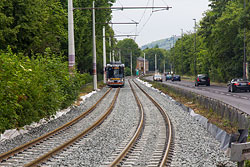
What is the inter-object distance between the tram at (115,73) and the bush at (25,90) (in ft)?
93.9

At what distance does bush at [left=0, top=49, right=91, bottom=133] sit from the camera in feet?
37.7

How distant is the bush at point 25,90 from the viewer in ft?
37.7

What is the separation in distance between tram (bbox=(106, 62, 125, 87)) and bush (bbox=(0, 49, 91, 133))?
28628 mm

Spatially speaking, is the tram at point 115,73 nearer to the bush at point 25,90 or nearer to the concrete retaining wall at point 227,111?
the concrete retaining wall at point 227,111

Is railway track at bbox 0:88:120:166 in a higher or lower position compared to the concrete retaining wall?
lower

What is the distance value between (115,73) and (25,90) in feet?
116

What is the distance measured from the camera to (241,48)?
47.6m

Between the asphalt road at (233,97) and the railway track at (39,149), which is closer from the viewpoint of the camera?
the railway track at (39,149)

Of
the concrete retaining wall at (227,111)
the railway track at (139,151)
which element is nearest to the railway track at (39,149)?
the railway track at (139,151)

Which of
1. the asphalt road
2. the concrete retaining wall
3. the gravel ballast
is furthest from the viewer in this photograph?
the asphalt road

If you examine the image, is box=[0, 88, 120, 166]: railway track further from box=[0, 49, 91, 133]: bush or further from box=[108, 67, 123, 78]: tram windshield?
box=[108, 67, 123, 78]: tram windshield

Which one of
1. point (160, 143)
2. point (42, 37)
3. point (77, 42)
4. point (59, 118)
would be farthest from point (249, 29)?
point (160, 143)

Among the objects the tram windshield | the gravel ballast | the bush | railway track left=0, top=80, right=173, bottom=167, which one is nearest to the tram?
the tram windshield

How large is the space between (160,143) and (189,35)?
365 ft
